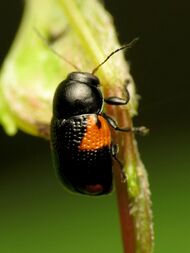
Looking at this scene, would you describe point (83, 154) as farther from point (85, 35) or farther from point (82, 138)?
point (85, 35)

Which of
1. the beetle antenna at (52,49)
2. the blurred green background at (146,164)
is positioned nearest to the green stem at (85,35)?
the beetle antenna at (52,49)

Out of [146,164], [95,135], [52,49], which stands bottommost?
[146,164]

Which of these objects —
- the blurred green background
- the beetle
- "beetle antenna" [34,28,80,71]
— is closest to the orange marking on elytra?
the beetle

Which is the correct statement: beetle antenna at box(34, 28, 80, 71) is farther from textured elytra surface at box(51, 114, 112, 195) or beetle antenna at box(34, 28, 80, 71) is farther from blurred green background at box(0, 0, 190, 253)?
blurred green background at box(0, 0, 190, 253)

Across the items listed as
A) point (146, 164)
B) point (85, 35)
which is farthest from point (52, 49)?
point (146, 164)

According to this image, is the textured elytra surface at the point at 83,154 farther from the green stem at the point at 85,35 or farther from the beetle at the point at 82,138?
the green stem at the point at 85,35

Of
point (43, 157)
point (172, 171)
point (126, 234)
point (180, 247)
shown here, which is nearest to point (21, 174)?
point (43, 157)
